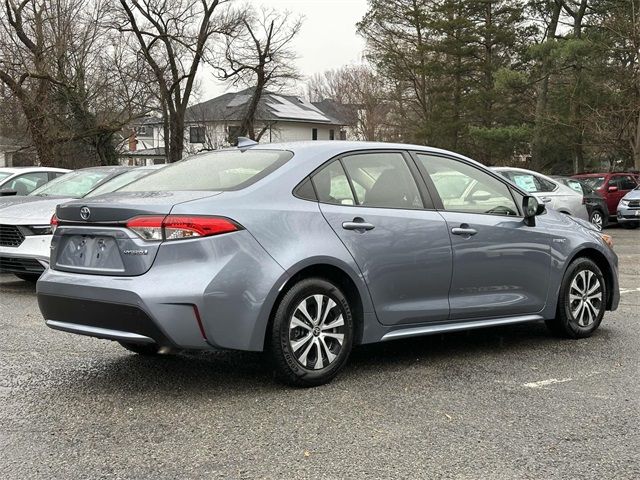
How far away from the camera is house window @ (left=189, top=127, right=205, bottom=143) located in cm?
4472

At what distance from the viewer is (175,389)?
180 inches

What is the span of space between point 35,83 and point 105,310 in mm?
23954

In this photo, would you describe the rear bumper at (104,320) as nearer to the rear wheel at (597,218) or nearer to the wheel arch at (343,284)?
the wheel arch at (343,284)

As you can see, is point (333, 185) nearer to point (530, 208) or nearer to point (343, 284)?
point (343, 284)

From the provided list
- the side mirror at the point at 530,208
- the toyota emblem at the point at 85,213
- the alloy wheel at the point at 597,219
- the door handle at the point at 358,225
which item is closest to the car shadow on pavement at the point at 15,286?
the toyota emblem at the point at 85,213

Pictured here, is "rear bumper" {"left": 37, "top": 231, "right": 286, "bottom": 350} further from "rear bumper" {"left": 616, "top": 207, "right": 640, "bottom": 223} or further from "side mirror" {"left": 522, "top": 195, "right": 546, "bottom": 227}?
"rear bumper" {"left": 616, "top": 207, "right": 640, "bottom": 223}

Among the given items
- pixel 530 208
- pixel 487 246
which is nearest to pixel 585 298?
pixel 530 208

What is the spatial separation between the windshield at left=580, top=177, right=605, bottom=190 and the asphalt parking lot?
16223mm

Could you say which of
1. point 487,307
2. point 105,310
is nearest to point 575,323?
point 487,307

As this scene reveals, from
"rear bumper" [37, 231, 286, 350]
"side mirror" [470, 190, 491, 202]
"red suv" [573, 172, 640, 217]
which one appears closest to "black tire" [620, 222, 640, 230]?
"red suv" [573, 172, 640, 217]

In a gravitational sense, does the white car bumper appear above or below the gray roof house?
below

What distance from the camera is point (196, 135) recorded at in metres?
45.4

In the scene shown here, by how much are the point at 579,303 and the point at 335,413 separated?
2.86 m

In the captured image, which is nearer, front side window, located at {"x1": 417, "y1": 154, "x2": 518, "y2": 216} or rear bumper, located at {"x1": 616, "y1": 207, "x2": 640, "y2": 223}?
front side window, located at {"x1": 417, "y1": 154, "x2": 518, "y2": 216}
